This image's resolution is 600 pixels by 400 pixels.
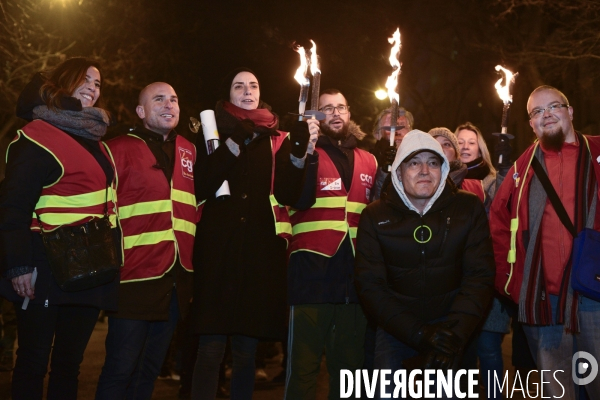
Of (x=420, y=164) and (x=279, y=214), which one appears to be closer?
(x=420, y=164)

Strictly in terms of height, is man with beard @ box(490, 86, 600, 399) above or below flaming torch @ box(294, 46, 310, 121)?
below

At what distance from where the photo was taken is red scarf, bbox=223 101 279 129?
5688mm

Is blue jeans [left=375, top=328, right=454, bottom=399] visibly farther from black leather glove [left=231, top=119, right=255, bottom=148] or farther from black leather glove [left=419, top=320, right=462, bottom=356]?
black leather glove [left=231, top=119, right=255, bottom=148]

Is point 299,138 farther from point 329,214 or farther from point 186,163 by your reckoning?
point 186,163

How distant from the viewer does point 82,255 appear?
4637 mm

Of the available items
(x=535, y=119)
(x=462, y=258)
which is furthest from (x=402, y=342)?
(x=535, y=119)

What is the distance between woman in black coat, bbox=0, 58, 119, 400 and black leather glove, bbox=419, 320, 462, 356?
1970mm

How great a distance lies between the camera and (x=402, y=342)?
492cm

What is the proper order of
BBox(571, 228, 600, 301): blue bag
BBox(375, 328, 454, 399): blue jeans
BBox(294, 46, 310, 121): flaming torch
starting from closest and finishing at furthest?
BBox(571, 228, 600, 301): blue bag
BBox(375, 328, 454, 399): blue jeans
BBox(294, 46, 310, 121): flaming torch

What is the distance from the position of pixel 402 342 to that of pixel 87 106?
2602 millimetres

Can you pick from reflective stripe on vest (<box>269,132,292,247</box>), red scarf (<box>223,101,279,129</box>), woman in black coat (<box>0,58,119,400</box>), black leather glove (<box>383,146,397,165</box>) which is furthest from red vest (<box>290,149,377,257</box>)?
woman in black coat (<box>0,58,119,400</box>)

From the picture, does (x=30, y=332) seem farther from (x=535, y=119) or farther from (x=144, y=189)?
(x=535, y=119)

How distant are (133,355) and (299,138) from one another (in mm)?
1874

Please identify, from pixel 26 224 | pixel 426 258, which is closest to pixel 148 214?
pixel 26 224
